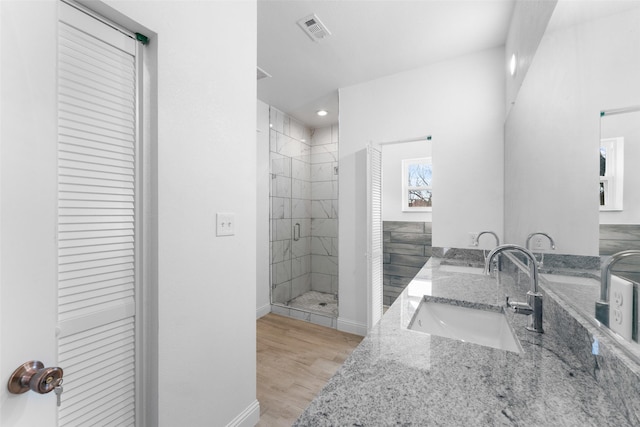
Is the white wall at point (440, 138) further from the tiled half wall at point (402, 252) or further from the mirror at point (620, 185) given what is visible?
the mirror at point (620, 185)

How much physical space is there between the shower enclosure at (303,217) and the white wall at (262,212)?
0.08 meters

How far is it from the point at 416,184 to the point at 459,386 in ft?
11.2

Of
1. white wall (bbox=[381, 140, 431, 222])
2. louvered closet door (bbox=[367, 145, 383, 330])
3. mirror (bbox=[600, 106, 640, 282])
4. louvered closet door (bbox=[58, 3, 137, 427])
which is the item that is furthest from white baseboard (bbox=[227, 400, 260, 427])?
white wall (bbox=[381, 140, 431, 222])

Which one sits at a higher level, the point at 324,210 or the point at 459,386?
the point at 324,210

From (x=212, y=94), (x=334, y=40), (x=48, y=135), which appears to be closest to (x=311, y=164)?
(x=334, y=40)

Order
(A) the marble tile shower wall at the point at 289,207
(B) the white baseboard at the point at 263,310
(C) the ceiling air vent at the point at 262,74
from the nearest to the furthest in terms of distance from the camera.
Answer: (C) the ceiling air vent at the point at 262,74 < (B) the white baseboard at the point at 263,310 < (A) the marble tile shower wall at the point at 289,207

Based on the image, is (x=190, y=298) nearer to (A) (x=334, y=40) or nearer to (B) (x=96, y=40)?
(B) (x=96, y=40)

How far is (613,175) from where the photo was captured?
2.01ft

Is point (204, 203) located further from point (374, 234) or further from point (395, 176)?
point (395, 176)

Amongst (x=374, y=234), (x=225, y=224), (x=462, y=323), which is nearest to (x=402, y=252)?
(x=374, y=234)

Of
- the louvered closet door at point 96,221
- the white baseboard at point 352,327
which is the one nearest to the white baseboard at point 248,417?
the louvered closet door at point 96,221

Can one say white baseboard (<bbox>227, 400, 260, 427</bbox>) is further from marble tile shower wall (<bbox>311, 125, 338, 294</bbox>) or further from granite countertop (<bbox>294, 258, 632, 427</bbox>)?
marble tile shower wall (<bbox>311, 125, 338, 294</bbox>)

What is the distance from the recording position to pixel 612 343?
0.60 metres

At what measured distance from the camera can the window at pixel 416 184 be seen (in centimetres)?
371
